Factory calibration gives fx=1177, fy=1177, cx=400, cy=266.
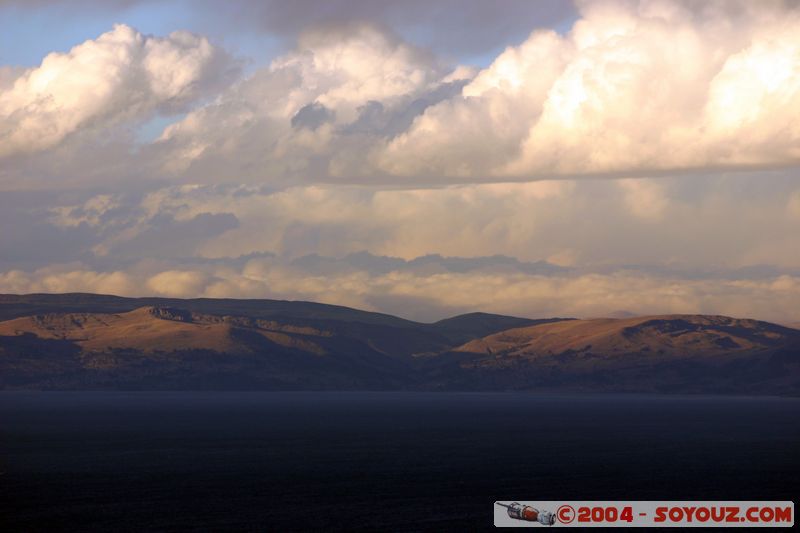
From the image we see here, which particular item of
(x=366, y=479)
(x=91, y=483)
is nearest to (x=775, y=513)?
(x=366, y=479)

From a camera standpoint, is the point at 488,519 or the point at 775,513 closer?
the point at 488,519

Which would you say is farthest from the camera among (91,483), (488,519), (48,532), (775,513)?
(91,483)

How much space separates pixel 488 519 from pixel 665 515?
23.1m

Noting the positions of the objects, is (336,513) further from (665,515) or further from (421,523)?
(665,515)

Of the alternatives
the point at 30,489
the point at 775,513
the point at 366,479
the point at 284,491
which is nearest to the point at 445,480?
the point at 366,479

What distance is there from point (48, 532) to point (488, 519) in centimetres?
5102

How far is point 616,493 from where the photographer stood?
169 m

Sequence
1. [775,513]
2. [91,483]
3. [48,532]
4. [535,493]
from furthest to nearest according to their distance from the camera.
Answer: [91,483], [535,493], [775,513], [48,532]

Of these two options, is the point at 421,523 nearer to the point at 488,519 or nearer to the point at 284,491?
the point at 488,519

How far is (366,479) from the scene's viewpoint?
184625 millimetres

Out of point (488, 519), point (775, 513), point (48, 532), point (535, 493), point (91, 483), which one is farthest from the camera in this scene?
point (91, 483)

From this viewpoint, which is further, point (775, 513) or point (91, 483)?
point (91, 483)

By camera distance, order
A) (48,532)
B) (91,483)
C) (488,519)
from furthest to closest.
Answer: (91,483) < (488,519) < (48,532)

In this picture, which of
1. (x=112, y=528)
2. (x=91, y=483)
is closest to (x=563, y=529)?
(x=112, y=528)
